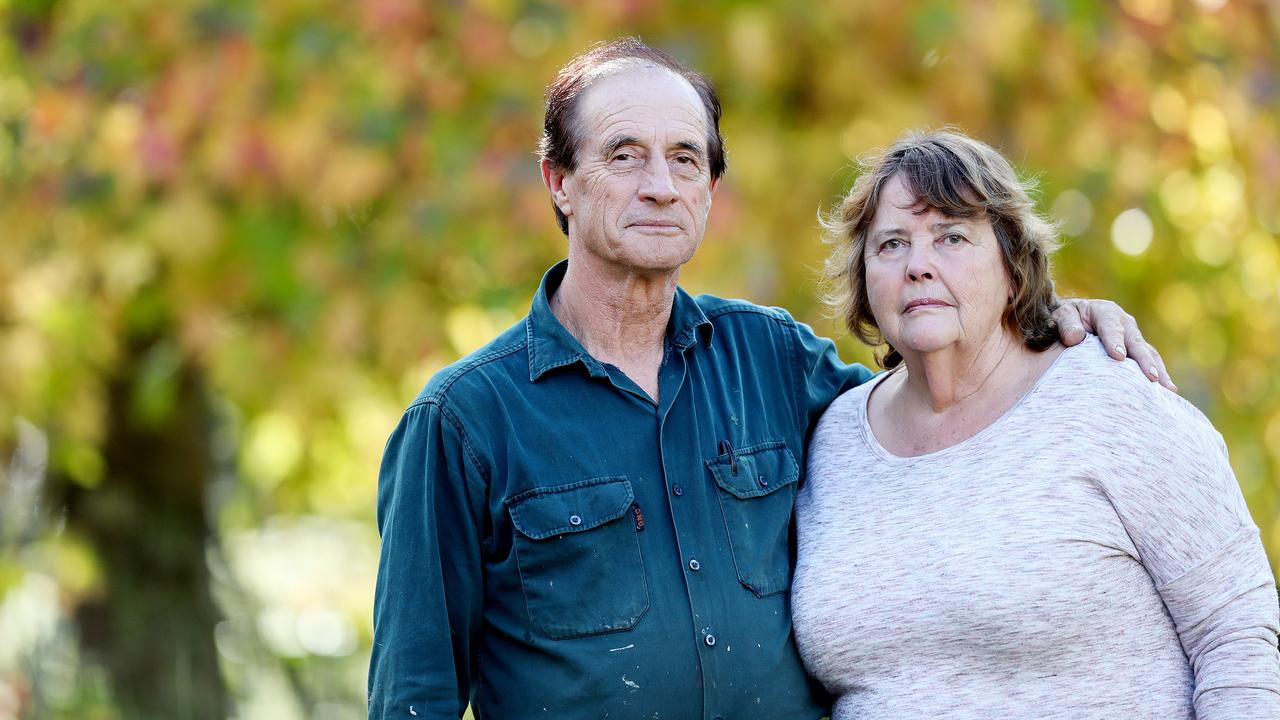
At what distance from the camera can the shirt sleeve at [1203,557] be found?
210cm

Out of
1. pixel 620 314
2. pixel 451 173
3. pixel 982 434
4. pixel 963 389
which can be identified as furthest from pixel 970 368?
pixel 451 173

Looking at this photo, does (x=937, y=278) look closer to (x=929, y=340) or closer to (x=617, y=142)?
(x=929, y=340)

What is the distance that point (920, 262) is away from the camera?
233 cm

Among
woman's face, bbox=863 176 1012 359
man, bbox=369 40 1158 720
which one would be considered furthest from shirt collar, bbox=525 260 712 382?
woman's face, bbox=863 176 1012 359

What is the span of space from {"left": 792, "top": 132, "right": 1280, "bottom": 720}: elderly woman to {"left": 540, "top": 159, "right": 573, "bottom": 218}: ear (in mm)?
531

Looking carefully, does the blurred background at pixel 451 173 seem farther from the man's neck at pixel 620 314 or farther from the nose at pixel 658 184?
the nose at pixel 658 184

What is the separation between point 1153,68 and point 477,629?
307 cm

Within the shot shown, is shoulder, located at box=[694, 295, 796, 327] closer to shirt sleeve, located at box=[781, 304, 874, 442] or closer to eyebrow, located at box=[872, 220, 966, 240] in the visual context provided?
shirt sleeve, located at box=[781, 304, 874, 442]

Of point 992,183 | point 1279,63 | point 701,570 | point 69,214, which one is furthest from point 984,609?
point 69,214

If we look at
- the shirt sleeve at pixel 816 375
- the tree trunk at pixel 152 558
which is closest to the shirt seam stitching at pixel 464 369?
the shirt sleeve at pixel 816 375

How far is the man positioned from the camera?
7.16 ft

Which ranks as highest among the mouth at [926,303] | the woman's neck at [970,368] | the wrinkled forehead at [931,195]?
the wrinkled forehead at [931,195]

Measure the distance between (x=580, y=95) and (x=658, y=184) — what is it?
0.24 meters

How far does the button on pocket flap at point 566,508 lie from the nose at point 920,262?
0.64 meters
